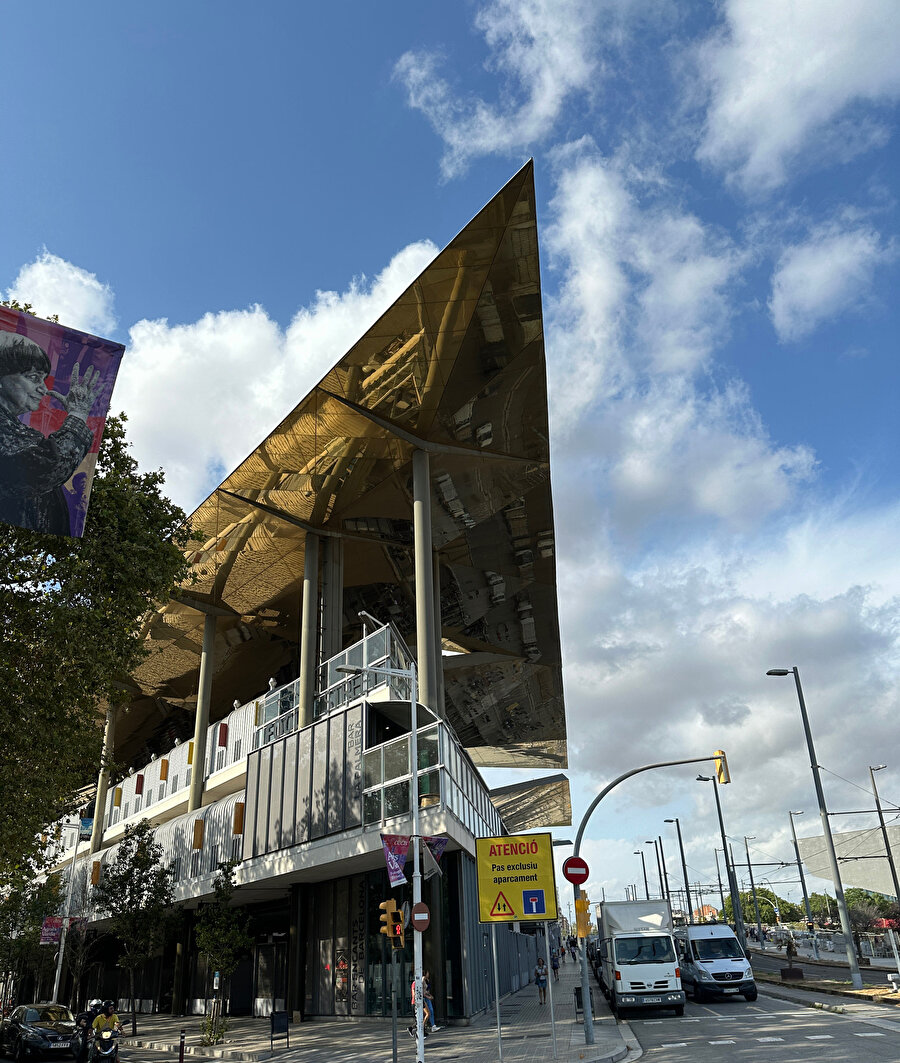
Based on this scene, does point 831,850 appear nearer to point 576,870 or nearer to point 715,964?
point 715,964

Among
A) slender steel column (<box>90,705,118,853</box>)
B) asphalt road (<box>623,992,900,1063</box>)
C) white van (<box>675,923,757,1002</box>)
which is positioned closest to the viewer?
asphalt road (<box>623,992,900,1063</box>)

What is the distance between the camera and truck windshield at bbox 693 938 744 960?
2908 centimetres

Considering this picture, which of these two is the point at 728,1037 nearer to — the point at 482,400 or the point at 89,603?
the point at 89,603

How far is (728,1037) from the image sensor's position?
1830cm

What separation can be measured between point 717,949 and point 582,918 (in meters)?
12.1

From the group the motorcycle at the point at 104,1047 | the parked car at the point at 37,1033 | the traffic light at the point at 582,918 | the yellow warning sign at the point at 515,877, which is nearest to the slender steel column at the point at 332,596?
the parked car at the point at 37,1033

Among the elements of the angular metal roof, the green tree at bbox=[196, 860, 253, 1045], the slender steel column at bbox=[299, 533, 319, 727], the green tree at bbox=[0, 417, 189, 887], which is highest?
the angular metal roof

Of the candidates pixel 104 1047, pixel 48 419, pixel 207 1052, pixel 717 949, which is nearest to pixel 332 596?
pixel 207 1052

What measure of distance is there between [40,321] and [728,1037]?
20913mm

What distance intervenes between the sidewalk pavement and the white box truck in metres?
1.11

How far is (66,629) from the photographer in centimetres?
1866

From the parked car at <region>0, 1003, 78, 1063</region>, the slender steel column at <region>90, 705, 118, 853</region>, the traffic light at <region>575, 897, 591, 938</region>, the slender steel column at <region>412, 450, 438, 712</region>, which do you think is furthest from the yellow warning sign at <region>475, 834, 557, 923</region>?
the slender steel column at <region>90, 705, 118, 853</region>

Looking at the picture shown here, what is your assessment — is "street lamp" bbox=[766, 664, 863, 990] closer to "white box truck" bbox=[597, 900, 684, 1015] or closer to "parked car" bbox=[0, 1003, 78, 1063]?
"white box truck" bbox=[597, 900, 684, 1015]

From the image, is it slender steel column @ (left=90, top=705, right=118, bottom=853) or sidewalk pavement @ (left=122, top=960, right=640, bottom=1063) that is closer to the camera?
sidewalk pavement @ (left=122, top=960, right=640, bottom=1063)
